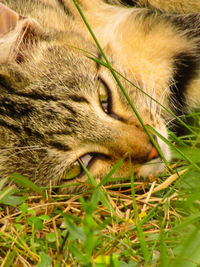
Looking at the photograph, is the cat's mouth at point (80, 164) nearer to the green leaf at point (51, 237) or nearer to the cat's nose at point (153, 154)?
the cat's nose at point (153, 154)

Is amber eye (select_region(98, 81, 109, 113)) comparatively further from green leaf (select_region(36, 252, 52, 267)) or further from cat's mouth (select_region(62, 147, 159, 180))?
green leaf (select_region(36, 252, 52, 267))

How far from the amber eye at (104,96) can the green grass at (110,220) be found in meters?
0.38

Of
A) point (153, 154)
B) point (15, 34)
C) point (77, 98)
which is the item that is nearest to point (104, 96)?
point (77, 98)

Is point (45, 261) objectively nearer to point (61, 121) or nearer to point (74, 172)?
point (74, 172)

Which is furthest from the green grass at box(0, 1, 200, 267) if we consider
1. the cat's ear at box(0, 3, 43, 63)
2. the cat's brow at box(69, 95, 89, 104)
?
the cat's ear at box(0, 3, 43, 63)

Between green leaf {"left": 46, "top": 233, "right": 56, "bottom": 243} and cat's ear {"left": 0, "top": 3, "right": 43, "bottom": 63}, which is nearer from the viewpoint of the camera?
green leaf {"left": 46, "top": 233, "right": 56, "bottom": 243}

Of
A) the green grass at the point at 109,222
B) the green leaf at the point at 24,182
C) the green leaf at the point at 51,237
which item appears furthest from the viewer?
the green leaf at the point at 24,182

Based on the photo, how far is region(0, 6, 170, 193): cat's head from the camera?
5.10 feet

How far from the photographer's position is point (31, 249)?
1333 mm

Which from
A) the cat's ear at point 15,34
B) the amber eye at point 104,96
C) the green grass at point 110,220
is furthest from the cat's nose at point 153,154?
the cat's ear at point 15,34

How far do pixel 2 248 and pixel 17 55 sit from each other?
920 mm

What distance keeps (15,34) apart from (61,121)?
47cm

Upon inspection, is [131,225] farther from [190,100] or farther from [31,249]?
[190,100]

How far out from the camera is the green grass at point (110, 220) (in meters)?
1.19
